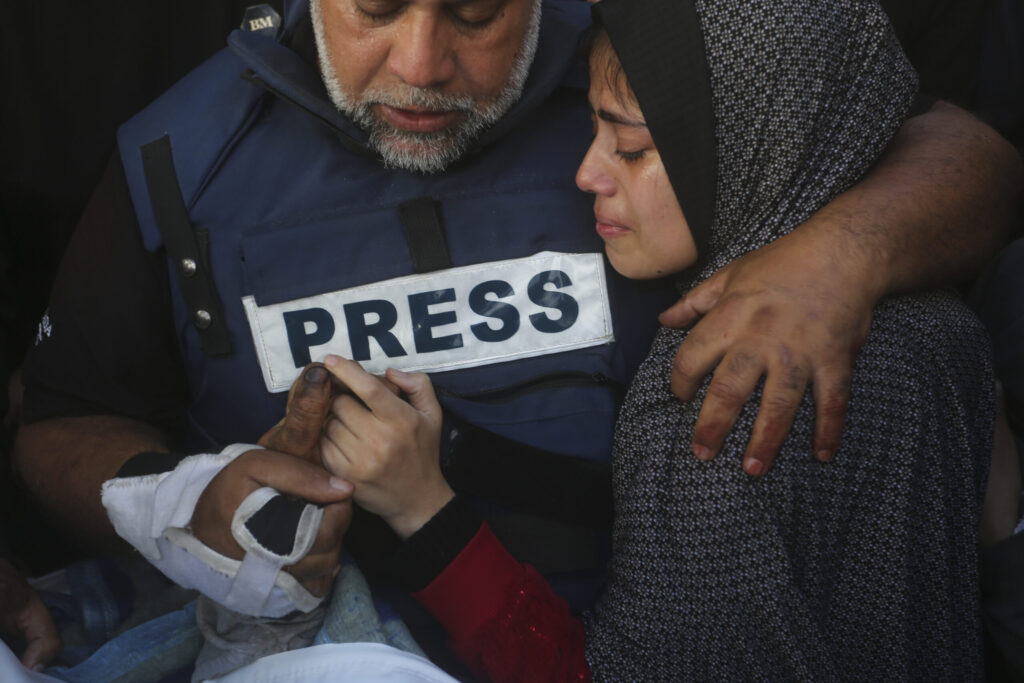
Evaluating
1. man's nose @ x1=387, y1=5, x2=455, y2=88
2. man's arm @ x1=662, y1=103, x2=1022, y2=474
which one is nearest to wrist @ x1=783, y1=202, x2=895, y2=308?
man's arm @ x1=662, y1=103, x2=1022, y2=474

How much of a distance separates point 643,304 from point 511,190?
34 cm

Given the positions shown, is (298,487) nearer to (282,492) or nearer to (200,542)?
(282,492)

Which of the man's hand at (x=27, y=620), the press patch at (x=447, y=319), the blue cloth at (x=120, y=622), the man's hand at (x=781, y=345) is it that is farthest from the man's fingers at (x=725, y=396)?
the man's hand at (x=27, y=620)

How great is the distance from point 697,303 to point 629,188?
22 cm

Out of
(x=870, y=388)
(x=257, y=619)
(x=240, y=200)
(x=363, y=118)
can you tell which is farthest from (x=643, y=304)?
(x=257, y=619)

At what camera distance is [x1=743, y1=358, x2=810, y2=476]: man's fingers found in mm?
1144

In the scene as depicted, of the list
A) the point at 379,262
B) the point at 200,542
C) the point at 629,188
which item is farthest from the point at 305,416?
the point at 629,188

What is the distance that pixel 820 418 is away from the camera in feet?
3.79

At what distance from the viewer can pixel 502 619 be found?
128 cm

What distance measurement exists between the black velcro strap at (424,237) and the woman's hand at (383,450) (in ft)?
0.87

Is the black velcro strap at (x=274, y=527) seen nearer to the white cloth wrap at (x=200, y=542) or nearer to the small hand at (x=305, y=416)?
the white cloth wrap at (x=200, y=542)

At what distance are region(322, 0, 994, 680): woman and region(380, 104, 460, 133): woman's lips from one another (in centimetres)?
31

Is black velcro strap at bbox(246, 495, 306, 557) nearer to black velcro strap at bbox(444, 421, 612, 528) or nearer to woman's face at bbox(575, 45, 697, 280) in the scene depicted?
black velcro strap at bbox(444, 421, 612, 528)

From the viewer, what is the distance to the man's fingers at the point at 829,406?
1.15 meters
